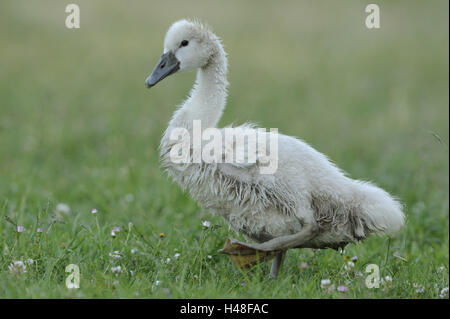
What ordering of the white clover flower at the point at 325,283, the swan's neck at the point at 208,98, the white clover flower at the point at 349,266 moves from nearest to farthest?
the white clover flower at the point at 325,283 < the white clover flower at the point at 349,266 < the swan's neck at the point at 208,98

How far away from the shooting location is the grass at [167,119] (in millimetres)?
4656

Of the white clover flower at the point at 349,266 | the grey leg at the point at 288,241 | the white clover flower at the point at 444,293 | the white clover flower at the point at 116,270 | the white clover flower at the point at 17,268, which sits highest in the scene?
the grey leg at the point at 288,241

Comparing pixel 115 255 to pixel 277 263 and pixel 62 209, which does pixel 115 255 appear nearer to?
pixel 277 263

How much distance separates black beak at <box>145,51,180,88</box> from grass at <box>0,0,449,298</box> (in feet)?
3.81

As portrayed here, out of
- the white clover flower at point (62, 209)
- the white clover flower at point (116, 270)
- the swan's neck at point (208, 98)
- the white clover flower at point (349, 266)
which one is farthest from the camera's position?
the white clover flower at point (62, 209)

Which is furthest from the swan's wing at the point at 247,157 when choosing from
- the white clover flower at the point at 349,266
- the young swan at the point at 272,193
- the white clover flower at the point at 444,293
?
the white clover flower at the point at 444,293

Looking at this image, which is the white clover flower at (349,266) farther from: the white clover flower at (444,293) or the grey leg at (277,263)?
the white clover flower at (444,293)

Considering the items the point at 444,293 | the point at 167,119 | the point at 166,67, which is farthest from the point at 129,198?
the point at 444,293

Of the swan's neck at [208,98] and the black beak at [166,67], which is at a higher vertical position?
the black beak at [166,67]

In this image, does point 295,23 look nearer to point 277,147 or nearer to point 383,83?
point 383,83

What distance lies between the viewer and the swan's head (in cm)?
483

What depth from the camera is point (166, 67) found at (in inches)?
192
